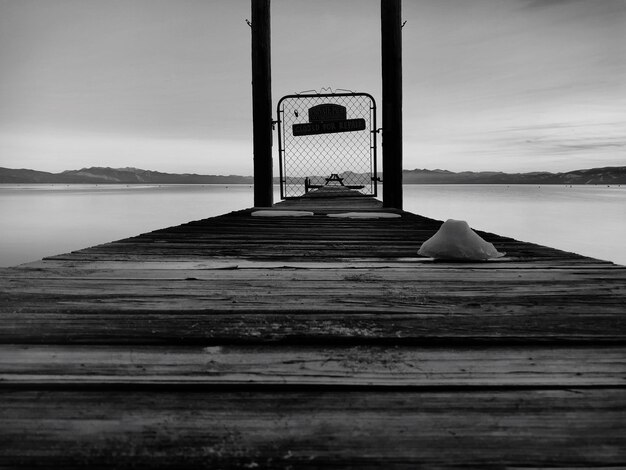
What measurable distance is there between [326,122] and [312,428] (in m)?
9.25

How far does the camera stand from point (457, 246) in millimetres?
2713

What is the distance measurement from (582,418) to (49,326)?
138 centimetres

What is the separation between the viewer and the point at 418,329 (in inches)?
56.7

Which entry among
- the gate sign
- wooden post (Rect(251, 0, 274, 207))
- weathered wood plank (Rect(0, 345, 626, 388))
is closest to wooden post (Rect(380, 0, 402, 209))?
wooden post (Rect(251, 0, 274, 207))

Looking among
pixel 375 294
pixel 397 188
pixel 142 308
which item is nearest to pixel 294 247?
pixel 375 294

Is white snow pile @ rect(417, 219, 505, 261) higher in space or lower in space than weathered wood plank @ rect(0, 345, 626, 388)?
higher

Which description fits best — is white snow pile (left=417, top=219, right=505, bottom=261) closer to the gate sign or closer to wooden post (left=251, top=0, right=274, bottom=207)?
wooden post (left=251, top=0, right=274, bottom=207)

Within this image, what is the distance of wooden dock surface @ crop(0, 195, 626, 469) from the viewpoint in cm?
85

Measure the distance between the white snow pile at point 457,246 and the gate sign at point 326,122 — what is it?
Answer: 7161 mm

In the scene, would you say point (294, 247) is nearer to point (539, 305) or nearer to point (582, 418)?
point (539, 305)

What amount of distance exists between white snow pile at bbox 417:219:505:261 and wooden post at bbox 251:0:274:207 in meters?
5.65

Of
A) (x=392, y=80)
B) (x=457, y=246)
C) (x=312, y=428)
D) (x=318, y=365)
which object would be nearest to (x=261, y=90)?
(x=392, y=80)

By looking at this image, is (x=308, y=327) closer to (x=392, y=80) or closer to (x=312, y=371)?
(x=312, y=371)

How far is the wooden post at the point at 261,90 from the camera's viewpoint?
25.8 ft
